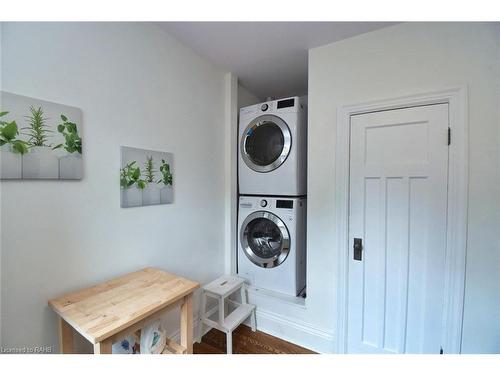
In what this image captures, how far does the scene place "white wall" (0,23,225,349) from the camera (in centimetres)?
94

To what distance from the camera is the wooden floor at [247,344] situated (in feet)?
5.63

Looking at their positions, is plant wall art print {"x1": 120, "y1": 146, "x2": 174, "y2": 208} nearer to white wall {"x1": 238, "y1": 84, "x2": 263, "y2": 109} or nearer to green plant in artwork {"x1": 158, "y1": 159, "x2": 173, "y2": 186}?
green plant in artwork {"x1": 158, "y1": 159, "x2": 173, "y2": 186}

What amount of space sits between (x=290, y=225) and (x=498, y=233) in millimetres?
1268

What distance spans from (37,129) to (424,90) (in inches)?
85.0

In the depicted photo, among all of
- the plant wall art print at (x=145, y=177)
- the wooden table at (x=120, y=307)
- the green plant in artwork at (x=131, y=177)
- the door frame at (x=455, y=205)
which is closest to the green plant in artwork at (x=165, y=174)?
the plant wall art print at (x=145, y=177)

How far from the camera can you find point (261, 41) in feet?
5.35

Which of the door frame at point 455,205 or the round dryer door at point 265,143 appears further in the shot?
the round dryer door at point 265,143

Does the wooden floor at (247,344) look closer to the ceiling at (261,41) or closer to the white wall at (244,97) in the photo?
the white wall at (244,97)

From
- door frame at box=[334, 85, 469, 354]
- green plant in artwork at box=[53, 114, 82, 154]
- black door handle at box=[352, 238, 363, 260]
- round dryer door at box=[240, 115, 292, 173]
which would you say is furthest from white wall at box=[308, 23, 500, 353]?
green plant in artwork at box=[53, 114, 82, 154]

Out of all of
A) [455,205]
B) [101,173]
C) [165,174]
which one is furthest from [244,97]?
[455,205]

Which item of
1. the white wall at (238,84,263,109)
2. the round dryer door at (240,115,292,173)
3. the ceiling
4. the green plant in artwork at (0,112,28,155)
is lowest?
the green plant in artwork at (0,112,28,155)

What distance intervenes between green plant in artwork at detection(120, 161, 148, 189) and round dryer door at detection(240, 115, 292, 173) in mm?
1039

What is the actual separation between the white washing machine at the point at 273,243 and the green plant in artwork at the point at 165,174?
80cm
